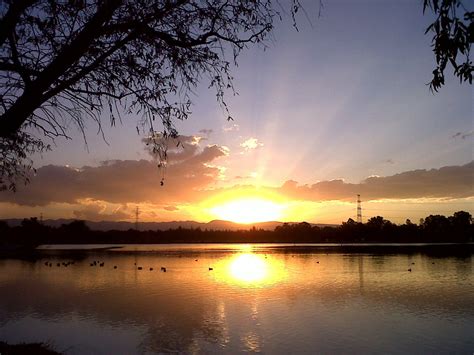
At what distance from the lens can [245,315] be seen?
24.6 m

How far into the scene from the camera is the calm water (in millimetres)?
18641

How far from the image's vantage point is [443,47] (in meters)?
4.17

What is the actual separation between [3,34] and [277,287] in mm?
34555

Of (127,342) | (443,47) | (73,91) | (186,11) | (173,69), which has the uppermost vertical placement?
(186,11)

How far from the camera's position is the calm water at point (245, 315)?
61.2 ft

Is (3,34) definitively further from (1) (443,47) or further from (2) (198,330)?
(2) (198,330)

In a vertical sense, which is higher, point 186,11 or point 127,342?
point 186,11

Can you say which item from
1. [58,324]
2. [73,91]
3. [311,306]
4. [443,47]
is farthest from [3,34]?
[311,306]

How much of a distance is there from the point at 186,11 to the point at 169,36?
0.48m

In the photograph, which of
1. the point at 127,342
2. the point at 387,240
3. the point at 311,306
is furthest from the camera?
the point at 387,240

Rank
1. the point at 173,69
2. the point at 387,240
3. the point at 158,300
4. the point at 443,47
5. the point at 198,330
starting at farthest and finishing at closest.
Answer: the point at 387,240 → the point at 158,300 → the point at 198,330 → the point at 173,69 → the point at 443,47

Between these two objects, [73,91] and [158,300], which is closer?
[73,91]

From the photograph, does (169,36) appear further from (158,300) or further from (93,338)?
(158,300)

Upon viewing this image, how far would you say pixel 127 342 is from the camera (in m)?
19.4
